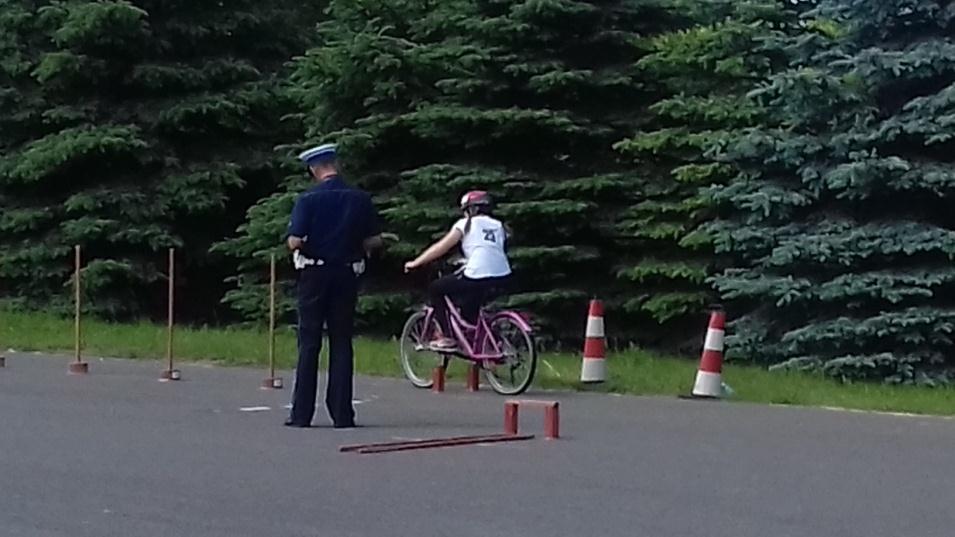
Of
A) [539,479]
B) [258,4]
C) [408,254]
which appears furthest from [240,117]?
[539,479]

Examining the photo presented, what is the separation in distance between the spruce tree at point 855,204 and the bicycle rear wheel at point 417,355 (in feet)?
13.5

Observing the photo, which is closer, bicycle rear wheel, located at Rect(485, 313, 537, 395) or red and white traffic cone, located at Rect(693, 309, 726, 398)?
bicycle rear wheel, located at Rect(485, 313, 537, 395)

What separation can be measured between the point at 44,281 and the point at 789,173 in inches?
498

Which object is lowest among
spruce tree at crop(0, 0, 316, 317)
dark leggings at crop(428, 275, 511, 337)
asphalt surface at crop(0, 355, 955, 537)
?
asphalt surface at crop(0, 355, 955, 537)

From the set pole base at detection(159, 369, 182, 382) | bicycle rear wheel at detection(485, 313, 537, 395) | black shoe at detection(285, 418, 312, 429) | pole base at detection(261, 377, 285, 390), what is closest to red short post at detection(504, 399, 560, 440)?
black shoe at detection(285, 418, 312, 429)

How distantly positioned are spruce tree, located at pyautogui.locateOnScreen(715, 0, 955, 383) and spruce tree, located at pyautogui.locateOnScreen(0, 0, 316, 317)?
10.3 meters

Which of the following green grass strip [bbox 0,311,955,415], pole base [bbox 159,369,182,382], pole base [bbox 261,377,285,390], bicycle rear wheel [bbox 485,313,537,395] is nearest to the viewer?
bicycle rear wheel [bbox 485,313,537,395]

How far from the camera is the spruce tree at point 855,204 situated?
18828 mm

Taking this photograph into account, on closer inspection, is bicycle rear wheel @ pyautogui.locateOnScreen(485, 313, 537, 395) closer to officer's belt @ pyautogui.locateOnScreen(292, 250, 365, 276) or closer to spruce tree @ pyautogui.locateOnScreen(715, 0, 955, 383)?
officer's belt @ pyautogui.locateOnScreen(292, 250, 365, 276)

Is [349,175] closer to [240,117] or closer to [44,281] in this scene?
[240,117]

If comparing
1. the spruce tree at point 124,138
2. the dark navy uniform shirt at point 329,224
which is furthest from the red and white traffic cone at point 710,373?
the spruce tree at point 124,138

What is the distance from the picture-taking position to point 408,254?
24375mm

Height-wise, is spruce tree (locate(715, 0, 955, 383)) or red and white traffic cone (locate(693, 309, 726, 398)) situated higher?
spruce tree (locate(715, 0, 955, 383))

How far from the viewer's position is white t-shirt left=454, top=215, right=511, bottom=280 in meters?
16.5
